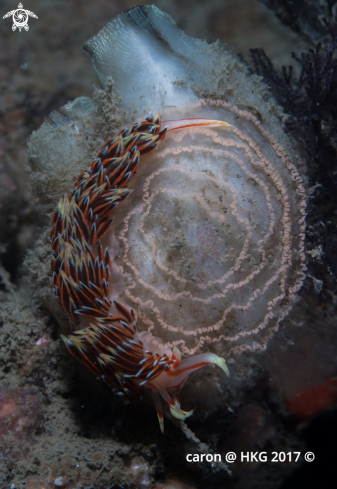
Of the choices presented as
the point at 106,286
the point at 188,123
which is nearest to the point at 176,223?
the point at 106,286

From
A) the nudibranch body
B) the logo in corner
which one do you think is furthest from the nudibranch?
the logo in corner

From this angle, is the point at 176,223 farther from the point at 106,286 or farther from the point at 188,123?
the point at 188,123

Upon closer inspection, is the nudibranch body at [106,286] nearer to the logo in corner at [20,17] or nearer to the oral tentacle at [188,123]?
the oral tentacle at [188,123]

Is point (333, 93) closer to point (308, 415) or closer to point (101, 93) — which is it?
point (101, 93)

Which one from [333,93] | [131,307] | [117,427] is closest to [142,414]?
[117,427]

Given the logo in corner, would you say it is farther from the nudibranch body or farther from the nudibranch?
the nudibranch body

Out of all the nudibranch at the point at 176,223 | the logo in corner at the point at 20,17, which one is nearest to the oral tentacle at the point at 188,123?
the nudibranch at the point at 176,223
